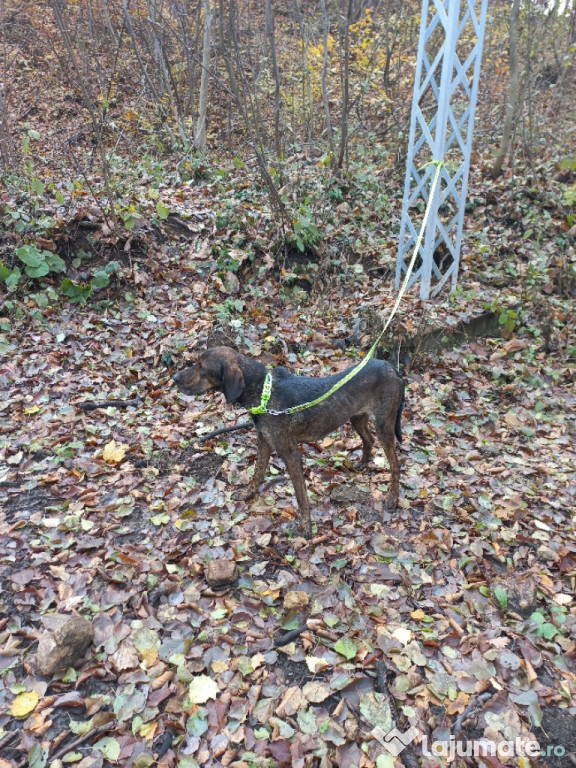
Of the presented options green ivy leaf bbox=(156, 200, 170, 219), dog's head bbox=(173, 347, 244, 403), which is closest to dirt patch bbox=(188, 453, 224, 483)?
dog's head bbox=(173, 347, 244, 403)

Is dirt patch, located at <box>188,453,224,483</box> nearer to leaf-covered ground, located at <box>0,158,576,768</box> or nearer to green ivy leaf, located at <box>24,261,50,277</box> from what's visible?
leaf-covered ground, located at <box>0,158,576,768</box>

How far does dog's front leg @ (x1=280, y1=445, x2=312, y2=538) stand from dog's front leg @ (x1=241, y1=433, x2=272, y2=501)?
27 centimetres

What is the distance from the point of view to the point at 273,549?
4340mm

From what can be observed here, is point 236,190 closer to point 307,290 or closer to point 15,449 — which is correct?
point 307,290

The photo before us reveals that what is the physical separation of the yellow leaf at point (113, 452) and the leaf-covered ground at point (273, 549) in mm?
20

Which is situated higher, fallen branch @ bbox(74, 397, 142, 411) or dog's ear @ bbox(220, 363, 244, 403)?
dog's ear @ bbox(220, 363, 244, 403)

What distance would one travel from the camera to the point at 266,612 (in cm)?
379

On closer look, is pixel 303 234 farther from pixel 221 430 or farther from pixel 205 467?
pixel 205 467

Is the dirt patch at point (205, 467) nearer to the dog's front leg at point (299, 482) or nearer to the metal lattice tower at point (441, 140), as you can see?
the dog's front leg at point (299, 482)

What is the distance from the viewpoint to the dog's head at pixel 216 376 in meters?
4.11

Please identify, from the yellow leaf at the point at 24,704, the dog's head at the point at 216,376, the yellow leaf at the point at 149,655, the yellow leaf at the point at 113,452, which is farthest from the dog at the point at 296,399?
the yellow leaf at the point at 24,704

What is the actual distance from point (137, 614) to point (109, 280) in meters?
5.65

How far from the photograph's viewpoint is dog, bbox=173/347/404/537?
4188mm

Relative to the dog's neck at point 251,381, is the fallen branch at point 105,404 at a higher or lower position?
lower
